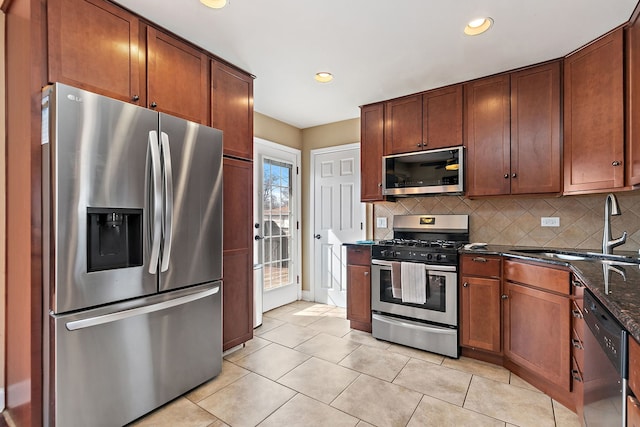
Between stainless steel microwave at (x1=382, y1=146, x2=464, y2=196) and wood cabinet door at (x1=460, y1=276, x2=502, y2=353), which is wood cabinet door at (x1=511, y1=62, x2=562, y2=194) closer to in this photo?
stainless steel microwave at (x1=382, y1=146, x2=464, y2=196)

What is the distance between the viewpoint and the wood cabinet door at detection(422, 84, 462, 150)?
9.71 feet

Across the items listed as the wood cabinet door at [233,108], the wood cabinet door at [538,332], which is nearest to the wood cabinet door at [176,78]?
the wood cabinet door at [233,108]

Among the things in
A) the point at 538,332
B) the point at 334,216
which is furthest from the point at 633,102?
the point at 334,216

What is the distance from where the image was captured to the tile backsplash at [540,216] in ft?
8.14

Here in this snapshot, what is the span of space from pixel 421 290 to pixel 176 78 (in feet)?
8.42

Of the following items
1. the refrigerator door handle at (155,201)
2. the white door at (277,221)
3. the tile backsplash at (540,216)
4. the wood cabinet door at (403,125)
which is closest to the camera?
the refrigerator door handle at (155,201)

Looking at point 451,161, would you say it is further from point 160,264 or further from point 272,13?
point 160,264

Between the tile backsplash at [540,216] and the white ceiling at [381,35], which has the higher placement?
the white ceiling at [381,35]

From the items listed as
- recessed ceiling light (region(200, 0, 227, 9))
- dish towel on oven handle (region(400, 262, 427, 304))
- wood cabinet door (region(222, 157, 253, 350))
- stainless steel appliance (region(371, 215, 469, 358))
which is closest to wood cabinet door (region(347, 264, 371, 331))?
stainless steel appliance (region(371, 215, 469, 358))

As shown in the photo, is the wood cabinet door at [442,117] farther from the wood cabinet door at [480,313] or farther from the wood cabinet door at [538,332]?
the wood cabinet door at [538,332]

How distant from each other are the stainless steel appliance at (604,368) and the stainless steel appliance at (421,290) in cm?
121

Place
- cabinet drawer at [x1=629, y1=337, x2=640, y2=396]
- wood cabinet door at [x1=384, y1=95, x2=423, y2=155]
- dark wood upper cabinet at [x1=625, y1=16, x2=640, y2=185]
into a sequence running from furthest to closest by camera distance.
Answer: wood cabinet door at [x1=384, y1=95, x2=423, y2=155], dark wood upper cabinet at [x1=625, y1=16, x2=640, y2=185], cabinet drawer at [x1=629, y1=337, x2=640, y2=396]

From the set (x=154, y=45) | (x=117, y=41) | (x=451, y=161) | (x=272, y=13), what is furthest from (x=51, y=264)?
(x=451, y=161)

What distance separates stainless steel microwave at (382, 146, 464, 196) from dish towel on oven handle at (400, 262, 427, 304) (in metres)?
0.76
